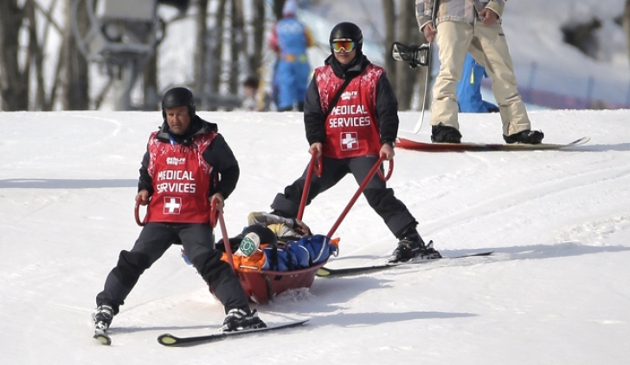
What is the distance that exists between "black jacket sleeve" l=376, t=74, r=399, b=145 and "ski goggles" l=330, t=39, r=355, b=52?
0.26 metres

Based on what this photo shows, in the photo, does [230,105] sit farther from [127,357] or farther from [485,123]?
[127,357]

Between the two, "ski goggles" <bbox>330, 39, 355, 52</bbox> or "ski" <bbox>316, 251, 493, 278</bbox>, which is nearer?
"ski" <bbox>316, 251, 493, 278</bbox>

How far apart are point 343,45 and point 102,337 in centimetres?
235

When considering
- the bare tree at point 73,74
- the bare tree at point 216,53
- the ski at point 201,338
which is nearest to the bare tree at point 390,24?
the bare tree at point 216,53

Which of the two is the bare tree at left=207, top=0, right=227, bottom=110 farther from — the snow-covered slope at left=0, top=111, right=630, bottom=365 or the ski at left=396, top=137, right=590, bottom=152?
the ski at left=396, top=137, right=590, bottom=152

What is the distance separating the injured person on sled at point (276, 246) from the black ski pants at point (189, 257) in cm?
13

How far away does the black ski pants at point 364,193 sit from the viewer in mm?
6352

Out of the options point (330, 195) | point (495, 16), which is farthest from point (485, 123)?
point (330, 195)

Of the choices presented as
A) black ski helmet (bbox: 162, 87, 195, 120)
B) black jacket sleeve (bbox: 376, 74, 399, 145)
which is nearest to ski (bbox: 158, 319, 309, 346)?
black ski helmet (bbox: 162, 87, 195, 120)

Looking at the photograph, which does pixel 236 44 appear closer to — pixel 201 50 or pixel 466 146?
pixel 201 50

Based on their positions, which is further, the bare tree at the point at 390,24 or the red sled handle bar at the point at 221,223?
the bare tree at the point at 390,24

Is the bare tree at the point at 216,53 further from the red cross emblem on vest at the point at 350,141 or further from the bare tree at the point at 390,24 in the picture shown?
the red cross emblem on vest at the point at 350,141

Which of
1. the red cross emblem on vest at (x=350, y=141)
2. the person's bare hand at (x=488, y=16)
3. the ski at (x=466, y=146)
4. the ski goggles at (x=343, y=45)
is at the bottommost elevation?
the ski at (x=466, y=146)

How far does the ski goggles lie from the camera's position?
20.7 ft
